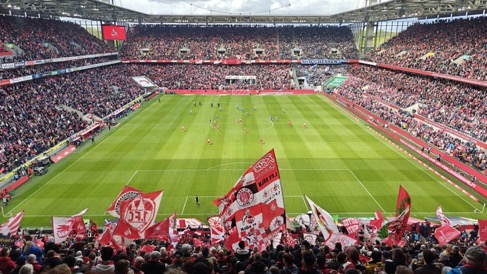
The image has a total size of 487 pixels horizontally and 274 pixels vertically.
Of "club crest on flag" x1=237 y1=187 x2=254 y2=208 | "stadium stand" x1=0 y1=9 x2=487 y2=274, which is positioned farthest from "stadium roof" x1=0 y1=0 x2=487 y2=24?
"club crest on flag" x1=237 y1=187 x2=254 y2=208

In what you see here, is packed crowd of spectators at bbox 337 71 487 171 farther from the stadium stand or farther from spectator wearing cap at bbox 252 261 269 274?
spectator wearing cap at bbox 252 261 269 274

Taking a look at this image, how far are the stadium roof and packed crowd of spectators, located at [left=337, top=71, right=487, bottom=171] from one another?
11880 millimetres

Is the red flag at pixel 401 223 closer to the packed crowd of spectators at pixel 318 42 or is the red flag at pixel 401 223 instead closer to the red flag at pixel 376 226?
the red flag at pixel 376 226

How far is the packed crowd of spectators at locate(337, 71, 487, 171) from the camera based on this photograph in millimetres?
32688

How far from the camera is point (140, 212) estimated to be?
545 inches

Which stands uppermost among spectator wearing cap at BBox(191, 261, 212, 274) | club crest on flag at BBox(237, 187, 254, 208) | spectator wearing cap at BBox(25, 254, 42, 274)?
spectator wearing cap at BBox(191, 261, 212, 274)

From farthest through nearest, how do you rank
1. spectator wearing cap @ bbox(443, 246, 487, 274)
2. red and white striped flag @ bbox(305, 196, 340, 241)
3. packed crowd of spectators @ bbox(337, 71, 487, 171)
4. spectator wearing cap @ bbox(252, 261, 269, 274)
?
1. packed crowd of spectators @ bbox(337, 71, 487, 171)
2. red and white striped flag @ bbox(305, 196, 340, 241)
3. spectator wearing cap @ bbox(252, 261, 269, 274)
4. spectator wearing cap @ bbox(443, 246, 487, 274)

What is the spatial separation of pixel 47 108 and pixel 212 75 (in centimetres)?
4238

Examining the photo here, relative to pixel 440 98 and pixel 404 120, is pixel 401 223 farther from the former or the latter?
pixel 440 98

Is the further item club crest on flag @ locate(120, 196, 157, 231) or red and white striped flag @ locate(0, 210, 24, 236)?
red and white striped flag @ locate(0, 210, 24, 236)

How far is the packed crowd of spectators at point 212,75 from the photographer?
76.5 metres

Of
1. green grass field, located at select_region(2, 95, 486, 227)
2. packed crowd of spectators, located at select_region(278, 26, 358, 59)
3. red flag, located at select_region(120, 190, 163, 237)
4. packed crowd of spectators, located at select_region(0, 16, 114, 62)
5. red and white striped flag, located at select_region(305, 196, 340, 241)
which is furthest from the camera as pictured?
packed crowd of spectators, located at select_region(278, 26, 358, 59)

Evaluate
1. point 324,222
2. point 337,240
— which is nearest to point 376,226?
point 324,222

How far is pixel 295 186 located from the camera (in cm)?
2792
